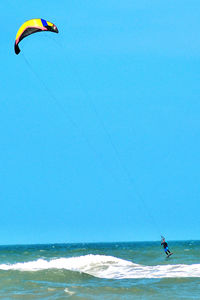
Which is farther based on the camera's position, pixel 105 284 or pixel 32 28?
pixel 32 28

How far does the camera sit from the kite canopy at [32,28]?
20.8 meters

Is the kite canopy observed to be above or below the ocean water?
above

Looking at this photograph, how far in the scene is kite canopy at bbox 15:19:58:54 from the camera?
2081 centimetres

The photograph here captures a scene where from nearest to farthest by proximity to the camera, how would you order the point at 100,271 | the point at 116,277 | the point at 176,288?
1. the point at 176,288
2. the point at 116,277
3. the point at 100,271

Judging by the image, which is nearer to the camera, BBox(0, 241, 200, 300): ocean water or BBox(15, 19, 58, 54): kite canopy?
BBox(0, 241, 200, 300): ocean water

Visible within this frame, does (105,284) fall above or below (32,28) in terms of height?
below

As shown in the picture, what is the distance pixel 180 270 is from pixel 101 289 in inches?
281

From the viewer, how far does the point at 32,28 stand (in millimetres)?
21062

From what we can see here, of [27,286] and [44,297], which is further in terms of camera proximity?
[27,286]

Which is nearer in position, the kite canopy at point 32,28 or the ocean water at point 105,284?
the ocean water at point 105,284

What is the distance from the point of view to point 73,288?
768 inches

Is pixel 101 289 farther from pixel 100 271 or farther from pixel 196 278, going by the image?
pixel 100 271

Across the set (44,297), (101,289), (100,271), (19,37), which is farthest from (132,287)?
(19,37)

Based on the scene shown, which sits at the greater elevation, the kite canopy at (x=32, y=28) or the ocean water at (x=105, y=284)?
the kite canopy at (x=32, y=28)
